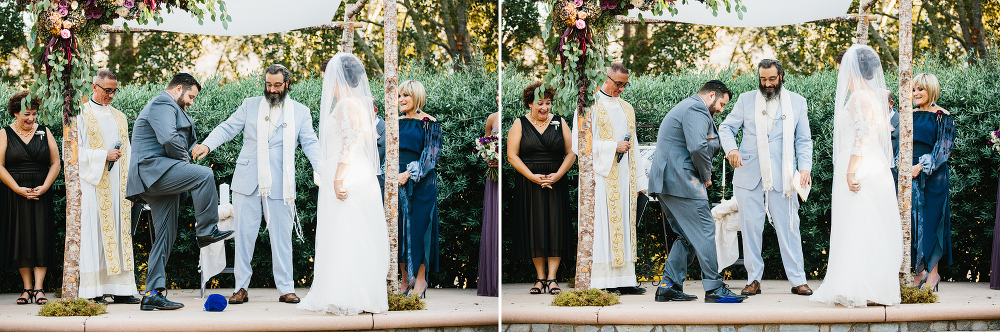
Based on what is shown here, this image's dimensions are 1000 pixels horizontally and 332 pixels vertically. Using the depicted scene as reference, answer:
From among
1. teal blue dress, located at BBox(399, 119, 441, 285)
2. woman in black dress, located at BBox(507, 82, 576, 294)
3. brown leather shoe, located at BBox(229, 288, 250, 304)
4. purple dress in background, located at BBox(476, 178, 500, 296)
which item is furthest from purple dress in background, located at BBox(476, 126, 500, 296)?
brown leather shoe, located at BBox(229, 288, 250, 304)

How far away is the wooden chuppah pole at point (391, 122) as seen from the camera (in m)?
4.98

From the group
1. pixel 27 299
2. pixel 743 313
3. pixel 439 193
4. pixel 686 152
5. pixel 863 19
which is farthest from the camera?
pixel 439 193

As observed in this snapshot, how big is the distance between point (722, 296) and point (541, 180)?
1.45 metres

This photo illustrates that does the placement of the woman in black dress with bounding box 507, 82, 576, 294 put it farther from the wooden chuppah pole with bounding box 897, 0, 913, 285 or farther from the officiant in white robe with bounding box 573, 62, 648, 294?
the wooden chuppah pole with bounding box 897, 0, 913, 285

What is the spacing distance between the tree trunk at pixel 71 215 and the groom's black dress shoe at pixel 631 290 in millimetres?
3558

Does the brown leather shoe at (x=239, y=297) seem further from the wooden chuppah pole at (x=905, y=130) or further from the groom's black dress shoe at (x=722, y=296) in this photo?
the wooden chuppah pole at (x=905, y=130)

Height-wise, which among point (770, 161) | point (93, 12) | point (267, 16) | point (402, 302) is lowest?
point (402, 302)

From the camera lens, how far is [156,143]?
5355mm

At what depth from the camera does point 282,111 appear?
18.9 ft

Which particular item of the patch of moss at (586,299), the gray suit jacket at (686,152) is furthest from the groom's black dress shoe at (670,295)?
the gray suit jacket at (686,152)

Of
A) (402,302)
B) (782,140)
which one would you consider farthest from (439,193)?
(782,140)

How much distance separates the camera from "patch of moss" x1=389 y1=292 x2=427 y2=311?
5.07m

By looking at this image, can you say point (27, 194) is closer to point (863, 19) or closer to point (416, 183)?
point (416, 183)

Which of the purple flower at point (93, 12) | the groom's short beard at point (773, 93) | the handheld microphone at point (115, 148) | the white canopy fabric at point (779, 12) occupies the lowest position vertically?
the handheld microphone at point (115, 148)
